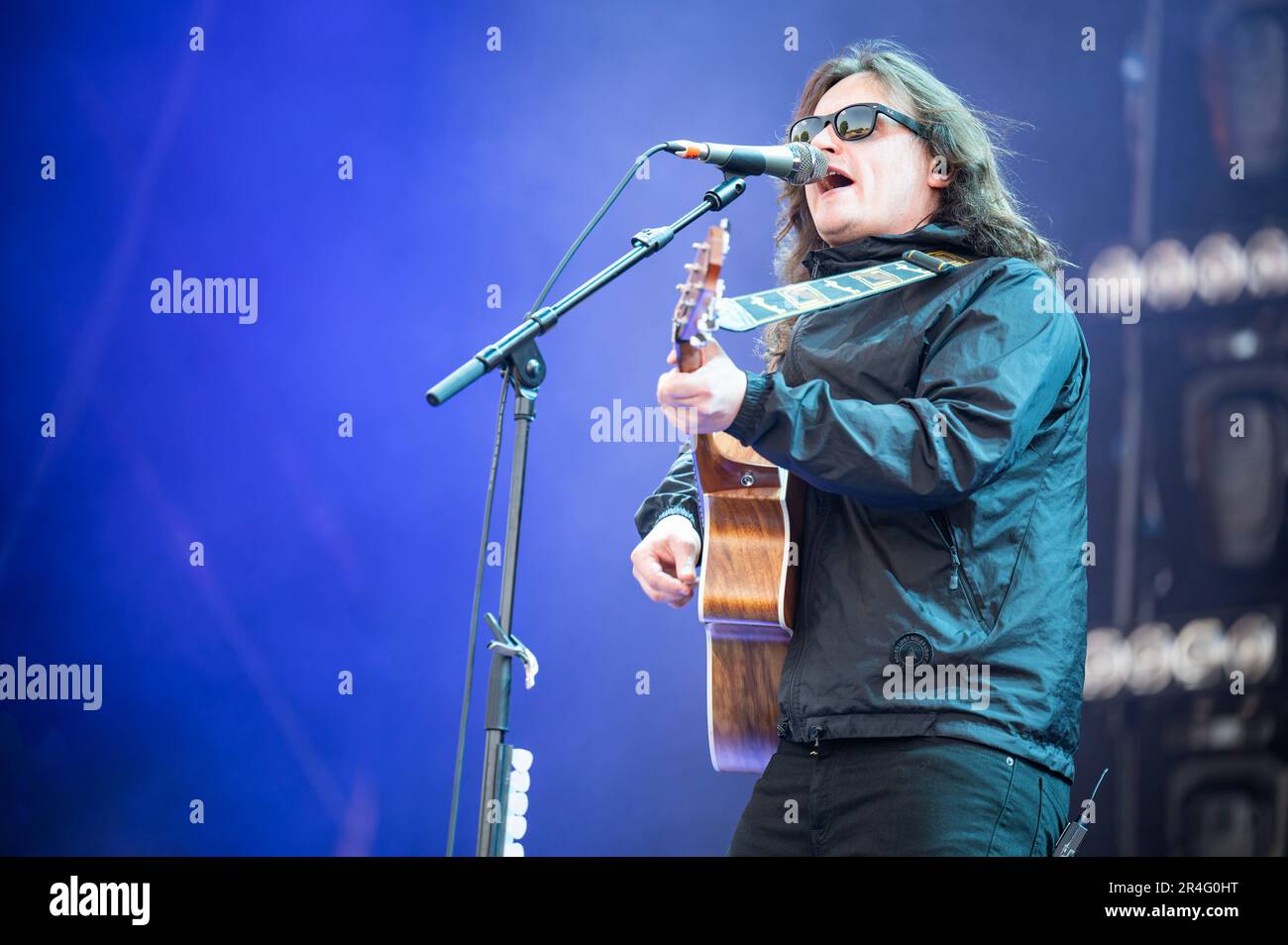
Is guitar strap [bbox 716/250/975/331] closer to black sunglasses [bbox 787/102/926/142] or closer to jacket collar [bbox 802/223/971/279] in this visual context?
jacket collar [bbox 802/223/971/279]

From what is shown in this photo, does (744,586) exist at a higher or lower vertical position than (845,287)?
lower

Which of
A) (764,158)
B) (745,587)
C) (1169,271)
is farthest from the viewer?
(1169,271)

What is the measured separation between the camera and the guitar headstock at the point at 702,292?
6.70 ft

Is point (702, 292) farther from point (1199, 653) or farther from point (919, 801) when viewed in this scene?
point (1199, 653)

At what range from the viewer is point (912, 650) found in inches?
84.7

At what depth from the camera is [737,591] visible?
2.50 metres

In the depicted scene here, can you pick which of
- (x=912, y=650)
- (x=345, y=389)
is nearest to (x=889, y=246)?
(x=912, y=650)

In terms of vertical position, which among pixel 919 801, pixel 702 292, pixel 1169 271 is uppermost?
pixel 1169 271

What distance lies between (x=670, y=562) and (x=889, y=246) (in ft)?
2.57

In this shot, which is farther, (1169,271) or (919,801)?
(1169,271)

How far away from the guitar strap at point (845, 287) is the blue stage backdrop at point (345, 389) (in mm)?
1479

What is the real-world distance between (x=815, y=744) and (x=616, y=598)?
5.98 ft

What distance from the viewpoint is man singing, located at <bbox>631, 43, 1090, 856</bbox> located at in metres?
2.11

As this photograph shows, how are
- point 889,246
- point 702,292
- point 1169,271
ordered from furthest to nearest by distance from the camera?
point 1169,271 → point 889,246 → point 702,292
